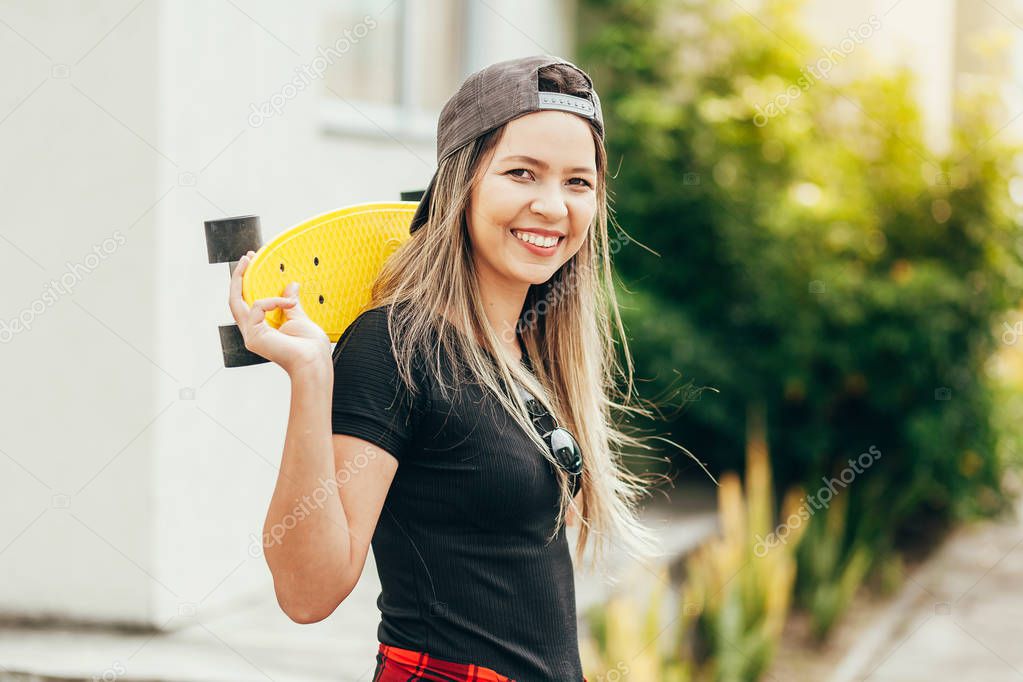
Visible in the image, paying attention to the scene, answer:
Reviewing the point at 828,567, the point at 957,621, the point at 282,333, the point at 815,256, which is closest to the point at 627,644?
the point at 828,567

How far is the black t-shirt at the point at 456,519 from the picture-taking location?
1.53 meters

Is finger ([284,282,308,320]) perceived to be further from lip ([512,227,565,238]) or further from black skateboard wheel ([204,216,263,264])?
lip ([512,227,565,238])

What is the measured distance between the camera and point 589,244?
1.88 meters

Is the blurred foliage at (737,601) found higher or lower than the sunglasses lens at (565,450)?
lower

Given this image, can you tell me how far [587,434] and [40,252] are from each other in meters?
2.61

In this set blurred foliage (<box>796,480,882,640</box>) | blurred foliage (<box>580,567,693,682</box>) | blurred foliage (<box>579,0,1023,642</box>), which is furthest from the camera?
blurred foliage (<box>579,0,1023,642</box>)

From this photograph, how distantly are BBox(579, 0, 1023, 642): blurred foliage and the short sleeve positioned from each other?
477 centimetres

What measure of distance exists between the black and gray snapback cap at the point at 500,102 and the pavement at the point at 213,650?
1.75 meters

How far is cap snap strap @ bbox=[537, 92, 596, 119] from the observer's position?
5.37 feet

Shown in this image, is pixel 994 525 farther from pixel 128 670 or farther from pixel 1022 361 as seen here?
pixel 128 670

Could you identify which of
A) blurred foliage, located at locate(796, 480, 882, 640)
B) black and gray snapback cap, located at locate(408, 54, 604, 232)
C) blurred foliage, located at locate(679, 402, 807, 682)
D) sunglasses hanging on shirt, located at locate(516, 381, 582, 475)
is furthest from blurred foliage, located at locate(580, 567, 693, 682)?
black and gray snapback cap, located at locate(408, 54, 604, 232)

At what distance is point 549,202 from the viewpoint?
1645mm

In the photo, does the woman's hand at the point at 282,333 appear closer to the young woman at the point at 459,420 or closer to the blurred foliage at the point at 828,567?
the young woman at the point at 459,420

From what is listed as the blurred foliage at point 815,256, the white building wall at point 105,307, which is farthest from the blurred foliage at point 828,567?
the white building wall at point 105,307
